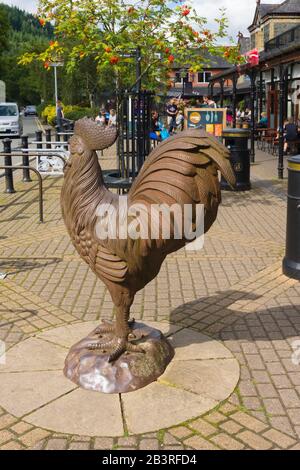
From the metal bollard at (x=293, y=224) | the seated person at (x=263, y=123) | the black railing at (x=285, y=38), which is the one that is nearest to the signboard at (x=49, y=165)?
the metal bollard at (x=293, y=224)

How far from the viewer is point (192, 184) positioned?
3.13 m

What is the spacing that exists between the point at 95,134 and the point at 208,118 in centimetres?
1189

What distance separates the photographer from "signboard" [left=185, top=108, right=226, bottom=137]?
1473 cm

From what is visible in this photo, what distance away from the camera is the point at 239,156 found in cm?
1209

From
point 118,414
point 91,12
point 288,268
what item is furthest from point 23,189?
point 118,414

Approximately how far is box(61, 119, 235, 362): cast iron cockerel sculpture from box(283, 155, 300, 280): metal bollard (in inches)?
115

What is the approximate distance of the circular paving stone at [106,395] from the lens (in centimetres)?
330

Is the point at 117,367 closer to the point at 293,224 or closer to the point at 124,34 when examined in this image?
the point at 293,224

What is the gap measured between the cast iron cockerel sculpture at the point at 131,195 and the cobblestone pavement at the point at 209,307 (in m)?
0.86

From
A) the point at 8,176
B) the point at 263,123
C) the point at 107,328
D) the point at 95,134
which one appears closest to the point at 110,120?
the point at 8,176

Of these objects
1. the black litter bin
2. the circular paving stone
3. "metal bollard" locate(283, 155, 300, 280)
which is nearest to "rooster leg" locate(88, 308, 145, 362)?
the circular paving stone

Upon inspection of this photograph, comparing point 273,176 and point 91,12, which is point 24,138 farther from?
point 273,176

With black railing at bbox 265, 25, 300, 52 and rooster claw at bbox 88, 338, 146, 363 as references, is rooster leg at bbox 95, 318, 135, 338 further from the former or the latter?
black railing at bbox 265, 25, 300, 52

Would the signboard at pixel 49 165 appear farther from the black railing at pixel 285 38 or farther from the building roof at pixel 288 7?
the building roof at pixel 288 7
